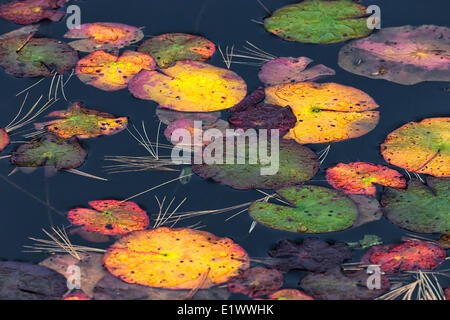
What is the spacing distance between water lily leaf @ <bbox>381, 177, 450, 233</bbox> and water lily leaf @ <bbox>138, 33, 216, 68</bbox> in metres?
1.38

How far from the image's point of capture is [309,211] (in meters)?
3.16

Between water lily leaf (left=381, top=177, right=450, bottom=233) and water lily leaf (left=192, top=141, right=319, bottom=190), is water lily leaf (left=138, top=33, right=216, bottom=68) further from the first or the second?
water lily leaf (left=381, top=177, right=450, bottom=233)

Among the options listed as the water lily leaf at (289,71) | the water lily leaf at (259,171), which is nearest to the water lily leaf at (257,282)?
the water lily leaf at (259,171)

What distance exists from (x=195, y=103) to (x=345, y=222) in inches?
40.1

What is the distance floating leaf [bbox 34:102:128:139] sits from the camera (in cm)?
360

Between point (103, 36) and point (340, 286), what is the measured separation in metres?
2.09

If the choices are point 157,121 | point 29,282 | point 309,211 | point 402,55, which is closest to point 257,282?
point 309,211

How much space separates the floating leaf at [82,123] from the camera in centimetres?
360

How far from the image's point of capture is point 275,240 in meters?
3.09

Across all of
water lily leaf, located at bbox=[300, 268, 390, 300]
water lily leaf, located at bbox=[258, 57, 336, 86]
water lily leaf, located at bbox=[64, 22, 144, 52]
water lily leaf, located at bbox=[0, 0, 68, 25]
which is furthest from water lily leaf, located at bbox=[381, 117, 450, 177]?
water lily leaf, located at bbox=[0, 0, 68, 25]

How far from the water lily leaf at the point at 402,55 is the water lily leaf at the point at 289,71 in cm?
16

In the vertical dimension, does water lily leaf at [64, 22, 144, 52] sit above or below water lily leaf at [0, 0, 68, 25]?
below
